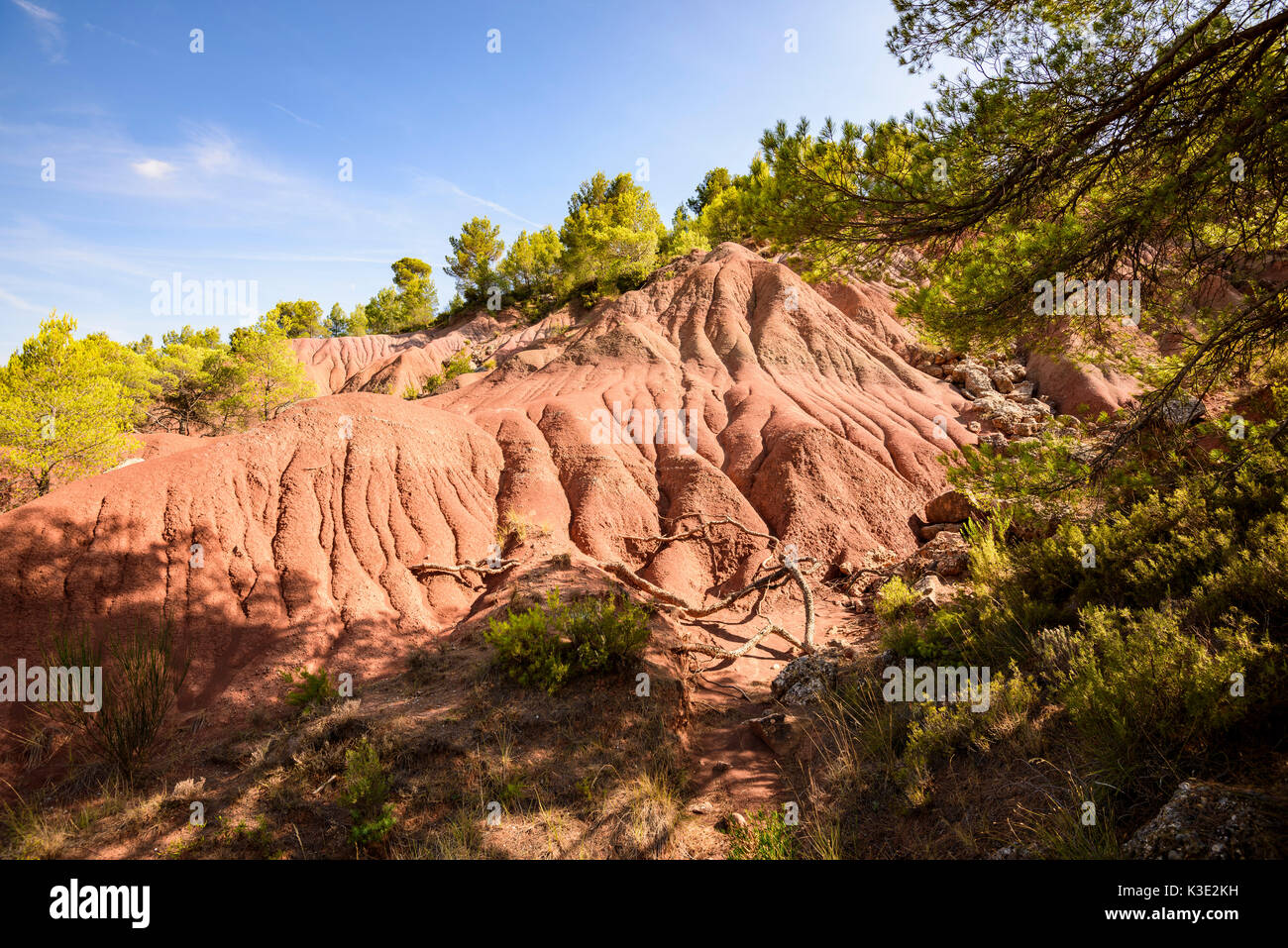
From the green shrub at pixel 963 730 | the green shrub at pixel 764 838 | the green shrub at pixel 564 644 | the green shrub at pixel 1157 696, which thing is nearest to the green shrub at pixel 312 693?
the green shrub at pixel 564 644

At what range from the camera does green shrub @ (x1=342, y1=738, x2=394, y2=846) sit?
5281 millimetres

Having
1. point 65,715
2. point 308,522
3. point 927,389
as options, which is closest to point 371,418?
point 308,522

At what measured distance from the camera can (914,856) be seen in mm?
4344

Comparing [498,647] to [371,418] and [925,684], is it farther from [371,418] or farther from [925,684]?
[371,418]

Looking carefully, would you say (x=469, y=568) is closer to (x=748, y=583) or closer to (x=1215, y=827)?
(x=748, y=583)

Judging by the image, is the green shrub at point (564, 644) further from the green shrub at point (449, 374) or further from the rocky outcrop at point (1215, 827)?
the green shrub at point (449, 374)

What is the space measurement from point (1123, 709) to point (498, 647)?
6.88m

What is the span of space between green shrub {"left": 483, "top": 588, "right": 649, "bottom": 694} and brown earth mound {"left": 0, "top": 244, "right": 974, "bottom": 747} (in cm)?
323

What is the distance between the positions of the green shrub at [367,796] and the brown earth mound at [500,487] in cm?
348

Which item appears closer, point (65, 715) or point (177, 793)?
point (177, 793)

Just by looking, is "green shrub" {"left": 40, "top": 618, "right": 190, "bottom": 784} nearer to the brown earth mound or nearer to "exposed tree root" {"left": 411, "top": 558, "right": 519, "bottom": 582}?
the brown earth mound

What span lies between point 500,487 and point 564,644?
7.90 metres

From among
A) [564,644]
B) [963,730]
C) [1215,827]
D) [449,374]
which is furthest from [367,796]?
[449,374]

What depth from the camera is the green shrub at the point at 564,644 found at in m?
7.48
